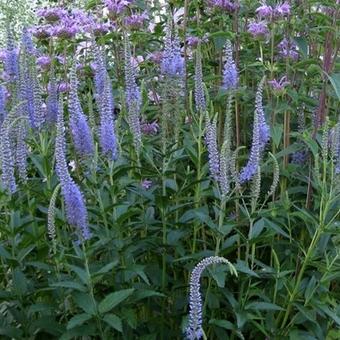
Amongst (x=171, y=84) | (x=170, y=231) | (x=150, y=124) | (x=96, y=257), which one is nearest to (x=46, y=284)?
(x=96, y=257)

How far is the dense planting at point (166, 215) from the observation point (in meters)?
2.19

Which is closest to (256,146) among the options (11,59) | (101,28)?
(11,59)

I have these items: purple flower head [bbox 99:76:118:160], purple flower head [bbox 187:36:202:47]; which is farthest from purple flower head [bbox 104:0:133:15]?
purple flower head [bbox 99:76:118:160]

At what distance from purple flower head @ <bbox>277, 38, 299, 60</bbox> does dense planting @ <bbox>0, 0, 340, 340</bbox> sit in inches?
1.0

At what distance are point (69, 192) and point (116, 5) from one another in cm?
149

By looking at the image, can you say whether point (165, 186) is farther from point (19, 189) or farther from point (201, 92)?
point (19, 189)

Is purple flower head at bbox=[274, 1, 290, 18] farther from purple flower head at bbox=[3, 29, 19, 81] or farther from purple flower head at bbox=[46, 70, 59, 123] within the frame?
purple flower head at bbox=[3, 29, 19, 81]

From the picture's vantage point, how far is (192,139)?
9.21 ft

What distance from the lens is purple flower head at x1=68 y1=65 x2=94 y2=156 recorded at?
2160 mm

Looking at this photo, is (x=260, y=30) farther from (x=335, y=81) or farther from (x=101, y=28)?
(x=101, y=28)

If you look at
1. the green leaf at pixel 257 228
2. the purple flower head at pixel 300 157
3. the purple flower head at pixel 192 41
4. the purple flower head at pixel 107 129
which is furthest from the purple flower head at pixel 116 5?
the green leaf at pixel 257 228

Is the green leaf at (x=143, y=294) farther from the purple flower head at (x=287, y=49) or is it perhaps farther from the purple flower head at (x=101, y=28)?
the purple flower head at (x=101, y=28)

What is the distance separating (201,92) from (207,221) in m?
0.49

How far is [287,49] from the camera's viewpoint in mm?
2979
